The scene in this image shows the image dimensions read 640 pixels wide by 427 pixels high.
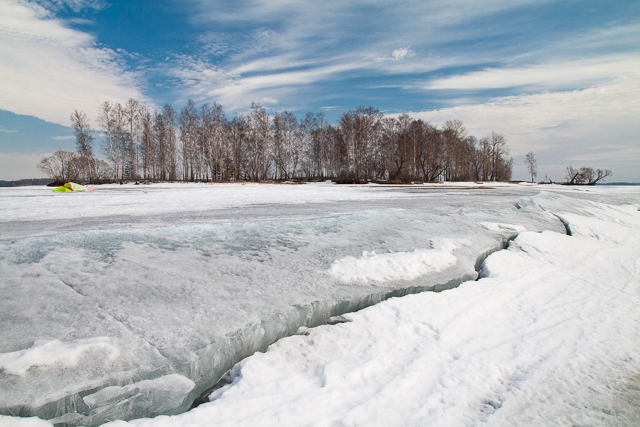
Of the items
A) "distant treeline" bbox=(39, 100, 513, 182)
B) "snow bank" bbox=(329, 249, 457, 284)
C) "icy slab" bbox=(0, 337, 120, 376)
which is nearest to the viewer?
"icy slab" bbox=(0, 337, 120, 376)

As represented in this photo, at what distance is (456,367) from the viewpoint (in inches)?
54.9

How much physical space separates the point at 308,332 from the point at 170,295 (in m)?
0.77

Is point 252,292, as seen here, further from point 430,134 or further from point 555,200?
point 430,134

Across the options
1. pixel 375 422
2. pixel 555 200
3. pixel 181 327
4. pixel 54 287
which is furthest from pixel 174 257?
pixel 555 200

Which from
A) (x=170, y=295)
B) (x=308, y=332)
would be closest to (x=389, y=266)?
(x=308, y=332)

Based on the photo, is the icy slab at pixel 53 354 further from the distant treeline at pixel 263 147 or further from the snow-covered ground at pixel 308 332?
the distant treeline at pixel 263 147

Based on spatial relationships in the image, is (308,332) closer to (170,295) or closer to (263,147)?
(170,295)

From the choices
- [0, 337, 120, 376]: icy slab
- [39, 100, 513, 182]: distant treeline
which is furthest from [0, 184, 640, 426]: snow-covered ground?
[39, 100, 513, 182]: distant treeline

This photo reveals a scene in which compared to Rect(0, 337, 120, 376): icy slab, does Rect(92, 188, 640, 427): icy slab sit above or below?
below

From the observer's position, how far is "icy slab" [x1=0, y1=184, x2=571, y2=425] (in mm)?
1121

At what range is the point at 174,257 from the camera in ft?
7.19

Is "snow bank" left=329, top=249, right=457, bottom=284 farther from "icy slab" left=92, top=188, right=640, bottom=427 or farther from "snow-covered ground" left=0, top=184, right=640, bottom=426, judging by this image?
"icy slab" left=92, top=188, right=640, bottom=427

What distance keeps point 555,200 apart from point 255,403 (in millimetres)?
7119

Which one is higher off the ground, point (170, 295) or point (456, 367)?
point (170, 295)
